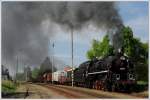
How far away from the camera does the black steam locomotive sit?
1514 centimetres

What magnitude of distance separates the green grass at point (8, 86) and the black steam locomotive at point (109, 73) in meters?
2.42

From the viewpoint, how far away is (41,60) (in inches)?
579

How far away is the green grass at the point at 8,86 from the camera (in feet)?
46.8

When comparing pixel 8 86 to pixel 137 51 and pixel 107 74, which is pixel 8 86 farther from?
pixel 137 51

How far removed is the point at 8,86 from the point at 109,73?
338 centimetres

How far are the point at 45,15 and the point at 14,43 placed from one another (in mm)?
1307

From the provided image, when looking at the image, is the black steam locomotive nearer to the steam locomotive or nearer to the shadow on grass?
the steam locomotive

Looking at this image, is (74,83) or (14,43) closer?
(14,43)

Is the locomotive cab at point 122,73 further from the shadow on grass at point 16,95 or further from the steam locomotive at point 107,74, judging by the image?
the shadow on grass at point 16,95

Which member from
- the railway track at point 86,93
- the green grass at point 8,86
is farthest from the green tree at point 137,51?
the green grass at point 8,86

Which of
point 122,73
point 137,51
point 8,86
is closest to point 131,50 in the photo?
point 137,51

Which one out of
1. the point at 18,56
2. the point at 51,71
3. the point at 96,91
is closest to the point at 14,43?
the point at 18,56

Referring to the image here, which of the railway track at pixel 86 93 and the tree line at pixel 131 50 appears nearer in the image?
the railway track at pixel 86 93

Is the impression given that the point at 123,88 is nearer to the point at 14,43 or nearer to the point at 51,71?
the point at 51,71
